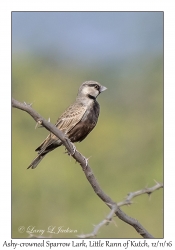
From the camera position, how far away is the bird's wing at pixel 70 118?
28.5 feet

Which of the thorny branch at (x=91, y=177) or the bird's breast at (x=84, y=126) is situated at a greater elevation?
the bird's breast at (x=84, y=126)

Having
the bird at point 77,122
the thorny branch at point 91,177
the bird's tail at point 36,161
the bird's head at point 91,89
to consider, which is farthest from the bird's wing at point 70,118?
the thorny branch at point 91,177

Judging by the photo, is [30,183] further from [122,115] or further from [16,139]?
[122,115]

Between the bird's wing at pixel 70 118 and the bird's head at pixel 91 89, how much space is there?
0.32 meters

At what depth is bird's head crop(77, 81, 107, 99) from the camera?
915cm

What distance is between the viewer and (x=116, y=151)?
52.1ft

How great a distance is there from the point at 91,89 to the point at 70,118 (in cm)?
75

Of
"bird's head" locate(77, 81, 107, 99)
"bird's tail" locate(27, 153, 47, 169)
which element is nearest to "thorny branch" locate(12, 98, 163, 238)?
"bird's tail" locate(27, 153, 47, 169)

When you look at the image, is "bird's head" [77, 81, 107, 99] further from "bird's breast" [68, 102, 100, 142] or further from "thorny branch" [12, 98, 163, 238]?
"thorny branch" [12, 98, 163, 238]

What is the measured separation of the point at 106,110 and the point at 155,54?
9.40 ft

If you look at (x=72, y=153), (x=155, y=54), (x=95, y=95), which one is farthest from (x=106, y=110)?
(x=72, y=153)

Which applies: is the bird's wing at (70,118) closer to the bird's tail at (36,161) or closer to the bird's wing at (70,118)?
the bird's wing at (70,118)

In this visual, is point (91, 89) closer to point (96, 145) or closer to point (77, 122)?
point (77, 122)

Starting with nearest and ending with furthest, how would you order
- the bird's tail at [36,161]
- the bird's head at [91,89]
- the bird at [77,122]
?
the bird's tail at [36,161] < the bird at [77,122] < the bird's head at [91,89]
